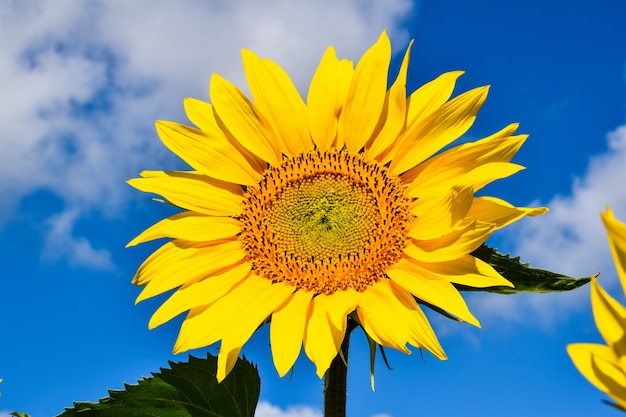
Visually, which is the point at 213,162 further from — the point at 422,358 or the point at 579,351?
the point at 579,351

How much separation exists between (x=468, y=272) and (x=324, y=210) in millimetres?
910

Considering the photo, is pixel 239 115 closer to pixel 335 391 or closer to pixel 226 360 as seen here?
pixel 226 360

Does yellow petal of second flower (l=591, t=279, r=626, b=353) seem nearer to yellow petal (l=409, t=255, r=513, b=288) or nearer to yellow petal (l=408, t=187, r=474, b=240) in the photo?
yellow petal (l=409, t=255, r=513, b=288)

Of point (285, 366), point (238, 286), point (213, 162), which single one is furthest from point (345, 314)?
point (213, 162)

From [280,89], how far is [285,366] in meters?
1.46

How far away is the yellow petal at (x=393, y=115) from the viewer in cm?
381

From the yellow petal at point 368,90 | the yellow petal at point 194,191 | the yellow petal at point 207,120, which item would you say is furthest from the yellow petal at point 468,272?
the yellow petal at point 207,120

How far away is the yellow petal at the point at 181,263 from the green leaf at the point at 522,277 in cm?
112

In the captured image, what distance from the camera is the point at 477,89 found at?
3.81 metres

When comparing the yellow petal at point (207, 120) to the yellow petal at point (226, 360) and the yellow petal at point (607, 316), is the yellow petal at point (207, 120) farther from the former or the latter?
the yellow petal at point (607, 316)

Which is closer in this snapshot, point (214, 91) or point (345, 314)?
point (345, 314)

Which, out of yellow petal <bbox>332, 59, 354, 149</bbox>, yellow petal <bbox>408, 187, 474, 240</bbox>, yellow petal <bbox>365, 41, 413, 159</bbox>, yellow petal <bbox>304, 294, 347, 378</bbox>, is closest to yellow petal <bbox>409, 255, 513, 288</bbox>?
yellow petal <bbox>408, 187, 474, 240</bbox>

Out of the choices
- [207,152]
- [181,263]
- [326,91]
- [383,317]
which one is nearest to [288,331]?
[383,317]

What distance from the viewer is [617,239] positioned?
205 cm
